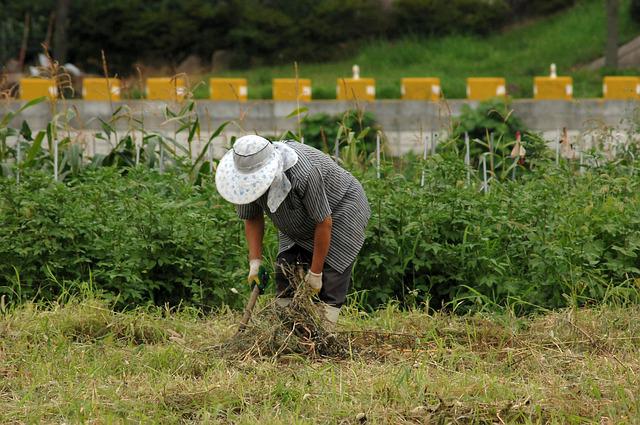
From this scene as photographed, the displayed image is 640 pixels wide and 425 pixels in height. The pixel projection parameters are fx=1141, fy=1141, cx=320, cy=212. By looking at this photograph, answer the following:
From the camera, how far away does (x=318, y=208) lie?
493 cm

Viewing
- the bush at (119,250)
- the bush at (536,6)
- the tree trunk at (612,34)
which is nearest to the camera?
the bush at (119,250)

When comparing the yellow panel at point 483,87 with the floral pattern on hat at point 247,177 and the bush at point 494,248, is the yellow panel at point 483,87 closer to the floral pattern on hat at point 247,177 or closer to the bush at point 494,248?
the bush at point 494,248

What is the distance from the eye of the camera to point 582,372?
4.69 m

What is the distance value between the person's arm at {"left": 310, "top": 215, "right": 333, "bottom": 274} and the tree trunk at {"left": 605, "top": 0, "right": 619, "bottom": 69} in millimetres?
13438

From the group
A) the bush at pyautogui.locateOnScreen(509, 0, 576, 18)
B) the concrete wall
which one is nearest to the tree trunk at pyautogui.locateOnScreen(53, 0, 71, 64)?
the concrete wall

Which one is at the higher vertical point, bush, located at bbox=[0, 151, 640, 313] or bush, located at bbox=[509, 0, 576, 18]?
bush, located at bbox=[509, 0, 576, 18]

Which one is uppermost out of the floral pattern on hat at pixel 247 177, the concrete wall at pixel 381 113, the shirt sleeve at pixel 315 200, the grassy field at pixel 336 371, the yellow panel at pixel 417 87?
the floral pattern on hat at pixel 247 177

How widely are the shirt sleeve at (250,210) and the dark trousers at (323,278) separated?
0.29 meters

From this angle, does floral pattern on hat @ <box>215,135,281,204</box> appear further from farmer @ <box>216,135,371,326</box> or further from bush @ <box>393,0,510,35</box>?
bush @ <box>393,0,510,35</box>

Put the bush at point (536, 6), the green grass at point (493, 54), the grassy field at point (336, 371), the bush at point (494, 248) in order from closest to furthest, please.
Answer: the grassy field at point (336, 371), the bush at point (494, 248), the green grass at point (493, 54), the bush at point (536, 6)

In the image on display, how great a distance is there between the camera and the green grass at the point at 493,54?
19250 mm

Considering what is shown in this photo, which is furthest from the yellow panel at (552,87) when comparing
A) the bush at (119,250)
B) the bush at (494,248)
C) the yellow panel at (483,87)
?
the bush at (119,250)

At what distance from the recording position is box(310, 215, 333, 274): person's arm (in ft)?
16.3

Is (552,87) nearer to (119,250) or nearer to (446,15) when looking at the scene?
(446,15)
